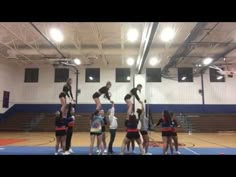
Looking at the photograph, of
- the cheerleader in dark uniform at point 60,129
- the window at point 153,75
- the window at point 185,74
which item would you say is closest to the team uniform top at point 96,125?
the cheerleader in dark uniform at point 60,129

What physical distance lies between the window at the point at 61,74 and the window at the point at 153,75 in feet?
23.0

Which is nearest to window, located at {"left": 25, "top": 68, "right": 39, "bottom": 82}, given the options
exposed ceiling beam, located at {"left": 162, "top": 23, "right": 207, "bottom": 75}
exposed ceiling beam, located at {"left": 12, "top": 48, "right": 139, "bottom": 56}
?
exposed ceiling beam, located at {"left": 12, "top": 48, "right": 139, "bottom": 56}

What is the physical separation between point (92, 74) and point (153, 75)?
209 inches

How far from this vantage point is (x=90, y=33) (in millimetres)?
12508

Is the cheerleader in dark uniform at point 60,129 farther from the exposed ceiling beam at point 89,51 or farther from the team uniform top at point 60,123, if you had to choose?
the exposed ceiling beam at point 89,51

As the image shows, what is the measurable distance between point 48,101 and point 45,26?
9.08m

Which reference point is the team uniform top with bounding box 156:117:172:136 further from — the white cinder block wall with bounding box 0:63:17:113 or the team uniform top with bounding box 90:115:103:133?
the white cinder block wall with bounding box 0:63:17:113

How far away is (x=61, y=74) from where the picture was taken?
19156 millimetres

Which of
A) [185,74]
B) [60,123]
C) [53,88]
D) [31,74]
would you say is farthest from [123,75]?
[60,123]

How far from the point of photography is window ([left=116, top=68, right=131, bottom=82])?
19.0 m

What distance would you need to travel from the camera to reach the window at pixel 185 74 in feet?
61.8
